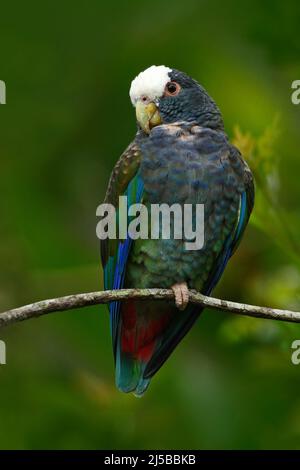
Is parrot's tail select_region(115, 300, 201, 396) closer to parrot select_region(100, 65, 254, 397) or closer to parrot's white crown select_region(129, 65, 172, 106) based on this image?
parrot select_region(100, 65, 254, 397)

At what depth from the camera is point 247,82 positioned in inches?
232

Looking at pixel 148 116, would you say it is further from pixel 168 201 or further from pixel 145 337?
pixel 145 337

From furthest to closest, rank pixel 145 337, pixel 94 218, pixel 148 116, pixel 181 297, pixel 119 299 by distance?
pixel 94 218 < pixel 145 337 < pixel 148 116 < pixel 181 297 < pixel 119 299

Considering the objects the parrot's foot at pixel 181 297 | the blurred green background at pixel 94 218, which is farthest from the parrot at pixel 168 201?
Answer: the blurred green background at pixel 94 218

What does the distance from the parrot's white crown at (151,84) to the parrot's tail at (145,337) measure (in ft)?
3.15

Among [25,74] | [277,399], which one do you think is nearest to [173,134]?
[277,399]

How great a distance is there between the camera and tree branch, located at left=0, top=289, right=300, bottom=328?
132 inches

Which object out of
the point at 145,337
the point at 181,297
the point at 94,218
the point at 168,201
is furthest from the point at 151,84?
the point at 94,218

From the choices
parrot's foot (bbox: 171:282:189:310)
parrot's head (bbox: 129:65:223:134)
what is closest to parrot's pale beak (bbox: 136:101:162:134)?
parrot's head (bbox: 129:65:223:134)

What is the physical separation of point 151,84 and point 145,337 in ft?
3.89

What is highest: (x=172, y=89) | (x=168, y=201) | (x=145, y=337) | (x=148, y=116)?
(x=172, y=89)

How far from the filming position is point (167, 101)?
14.7 feet

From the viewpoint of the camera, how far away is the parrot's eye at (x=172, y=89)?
176 inches
